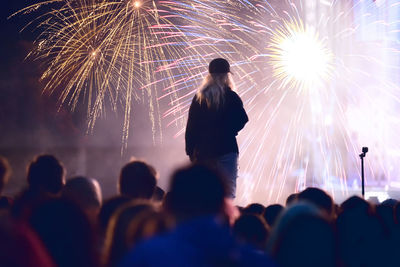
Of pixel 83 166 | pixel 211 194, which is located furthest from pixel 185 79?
pixel 211 194

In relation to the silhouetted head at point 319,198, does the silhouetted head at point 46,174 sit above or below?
above

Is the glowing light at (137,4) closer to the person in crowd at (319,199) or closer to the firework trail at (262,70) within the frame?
the firework trail at (262,70)

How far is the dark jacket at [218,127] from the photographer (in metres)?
6.02

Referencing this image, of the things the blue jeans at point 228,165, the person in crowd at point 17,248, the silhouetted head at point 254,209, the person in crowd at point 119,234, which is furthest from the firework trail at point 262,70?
the person in crowd at point 17,248

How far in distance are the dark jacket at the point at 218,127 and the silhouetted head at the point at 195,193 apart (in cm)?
370

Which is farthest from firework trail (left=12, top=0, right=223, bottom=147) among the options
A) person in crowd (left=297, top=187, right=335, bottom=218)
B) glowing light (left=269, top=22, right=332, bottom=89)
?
person in crowd (left=297, top=187, right=335, bottom=218)

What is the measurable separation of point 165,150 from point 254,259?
63.0ft

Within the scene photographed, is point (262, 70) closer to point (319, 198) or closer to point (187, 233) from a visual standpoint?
point (319, 198)

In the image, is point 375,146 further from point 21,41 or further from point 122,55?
point 21,41

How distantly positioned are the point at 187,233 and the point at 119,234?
65 cm

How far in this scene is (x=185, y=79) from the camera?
754 inches

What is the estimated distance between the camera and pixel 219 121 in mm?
6059

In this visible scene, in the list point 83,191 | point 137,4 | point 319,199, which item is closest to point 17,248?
point 83,191

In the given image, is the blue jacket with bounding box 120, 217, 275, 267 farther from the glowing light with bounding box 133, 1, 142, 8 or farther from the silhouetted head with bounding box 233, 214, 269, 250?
the glowing light with bounding box 133, 1, 142, 8
